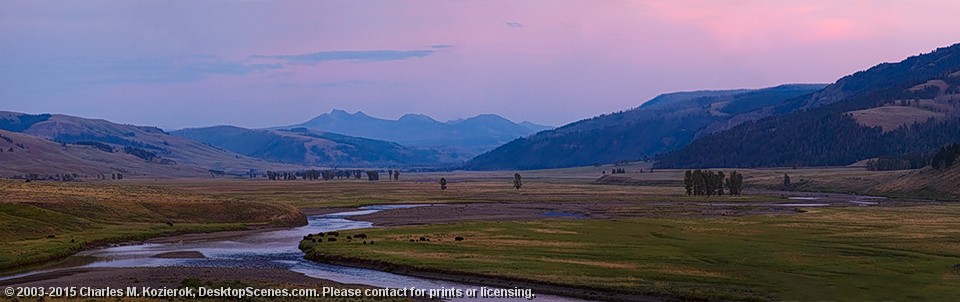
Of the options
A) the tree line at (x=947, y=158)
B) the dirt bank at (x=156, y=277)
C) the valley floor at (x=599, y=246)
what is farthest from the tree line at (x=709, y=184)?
the dirt bank at (x=156, y=277)

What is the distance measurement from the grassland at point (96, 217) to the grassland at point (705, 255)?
769 inches

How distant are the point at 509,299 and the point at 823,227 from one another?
56.5m

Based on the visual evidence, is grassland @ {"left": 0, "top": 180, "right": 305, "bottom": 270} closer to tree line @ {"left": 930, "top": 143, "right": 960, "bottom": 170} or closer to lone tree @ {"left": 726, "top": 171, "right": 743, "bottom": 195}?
lone tree @ {"left": 726, "top": 171, "right": 743, "bottom": 195}

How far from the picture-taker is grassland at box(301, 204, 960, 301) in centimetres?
5500

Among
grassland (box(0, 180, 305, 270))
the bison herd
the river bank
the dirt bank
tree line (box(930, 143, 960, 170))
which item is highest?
tree line (box(930, 143, 960, 170))

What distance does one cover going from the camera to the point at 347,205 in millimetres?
164750

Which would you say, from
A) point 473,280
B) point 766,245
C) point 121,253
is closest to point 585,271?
point 473,280

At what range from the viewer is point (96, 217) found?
100812 mm

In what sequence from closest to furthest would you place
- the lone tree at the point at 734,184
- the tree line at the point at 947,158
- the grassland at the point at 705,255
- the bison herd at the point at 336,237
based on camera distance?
1. the grassland at the point at 705,255
2. the bison herd at the point at 336,237
3. the tree line at the point at 947,158
4. the lone tree at the point at 734,184

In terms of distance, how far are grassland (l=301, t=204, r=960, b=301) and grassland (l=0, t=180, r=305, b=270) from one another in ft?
64.1

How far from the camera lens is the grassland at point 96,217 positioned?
78688 mm

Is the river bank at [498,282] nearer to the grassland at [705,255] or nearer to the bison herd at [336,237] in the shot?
the grassland at [705,255]

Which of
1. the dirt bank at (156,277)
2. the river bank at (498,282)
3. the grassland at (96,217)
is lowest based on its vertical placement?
the river bank at (498,282)

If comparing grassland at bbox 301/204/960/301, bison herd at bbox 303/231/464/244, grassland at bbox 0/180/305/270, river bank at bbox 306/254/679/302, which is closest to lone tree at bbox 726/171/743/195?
grassland at bbox 301/204/960/301
